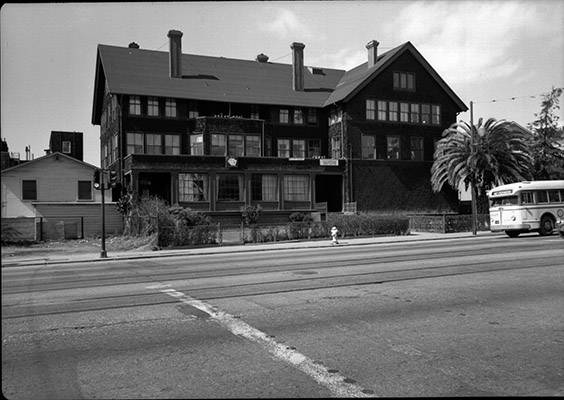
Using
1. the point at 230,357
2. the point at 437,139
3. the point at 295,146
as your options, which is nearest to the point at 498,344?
the point at 230,357

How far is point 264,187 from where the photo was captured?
42.4 m

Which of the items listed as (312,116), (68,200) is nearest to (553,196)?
(312,116)

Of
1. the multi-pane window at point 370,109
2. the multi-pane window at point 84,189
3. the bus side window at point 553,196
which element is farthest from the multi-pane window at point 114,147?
the bus side window at point 553,196

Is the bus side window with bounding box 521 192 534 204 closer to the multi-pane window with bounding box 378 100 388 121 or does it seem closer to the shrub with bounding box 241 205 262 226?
the shrub with bounding box 241 205 262 226

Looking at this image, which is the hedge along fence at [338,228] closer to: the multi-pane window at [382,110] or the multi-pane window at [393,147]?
the multi-pane window at [393,147]

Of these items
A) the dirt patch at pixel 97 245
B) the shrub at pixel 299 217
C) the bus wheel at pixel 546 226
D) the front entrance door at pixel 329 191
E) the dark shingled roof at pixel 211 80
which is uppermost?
the dark shingled roof at pixel 211 80

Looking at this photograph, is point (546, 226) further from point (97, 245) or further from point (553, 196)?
point (97, 245)

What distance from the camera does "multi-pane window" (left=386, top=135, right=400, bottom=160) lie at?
1881 inches

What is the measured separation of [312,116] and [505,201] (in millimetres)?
22246

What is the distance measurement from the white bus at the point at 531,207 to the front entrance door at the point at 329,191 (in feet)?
59.1

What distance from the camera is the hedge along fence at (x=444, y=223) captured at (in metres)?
36.3

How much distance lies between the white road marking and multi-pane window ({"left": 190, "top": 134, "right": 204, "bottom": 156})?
33.8 metres

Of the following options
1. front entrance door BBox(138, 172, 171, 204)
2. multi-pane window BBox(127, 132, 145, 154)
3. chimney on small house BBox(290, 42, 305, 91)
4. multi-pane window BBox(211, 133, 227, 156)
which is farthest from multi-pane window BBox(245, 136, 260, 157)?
multi-pane window BBox(127, 132, 145, 154)

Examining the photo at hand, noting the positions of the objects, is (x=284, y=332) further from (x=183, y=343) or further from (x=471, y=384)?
(x=471, y=384)
